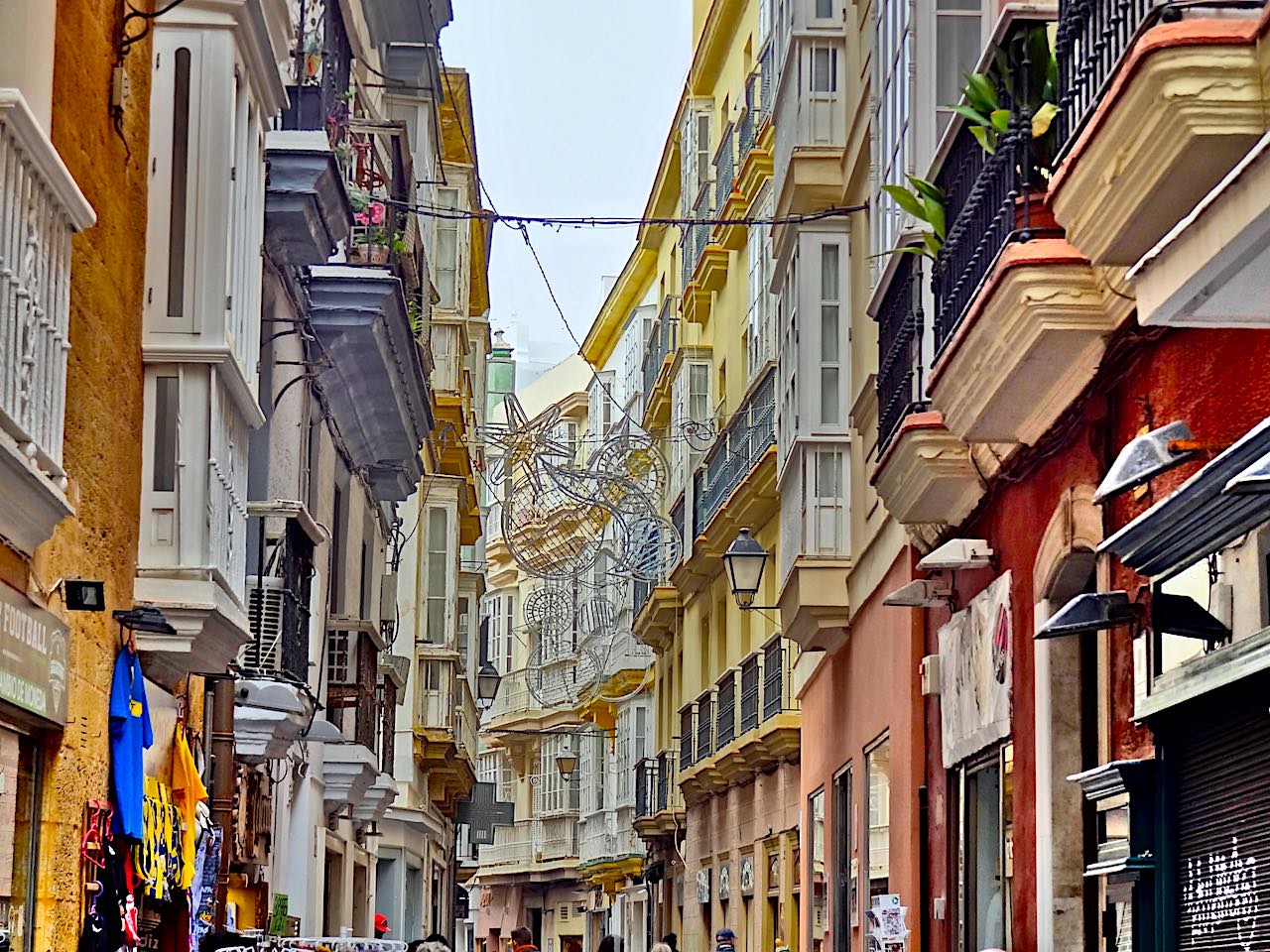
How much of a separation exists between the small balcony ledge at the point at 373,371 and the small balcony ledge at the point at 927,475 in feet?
17.8

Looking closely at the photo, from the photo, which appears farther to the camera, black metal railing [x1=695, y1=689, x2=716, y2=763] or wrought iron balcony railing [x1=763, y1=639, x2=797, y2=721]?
black metal railing [x1=695, y1=689, x2=716, y2=763]

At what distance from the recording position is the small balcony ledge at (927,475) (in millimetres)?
11273

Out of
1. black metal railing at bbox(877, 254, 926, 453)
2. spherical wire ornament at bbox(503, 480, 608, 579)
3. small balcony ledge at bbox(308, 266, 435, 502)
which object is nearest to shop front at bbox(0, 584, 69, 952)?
black metal railing at bbox(877, 254, 926, 453)

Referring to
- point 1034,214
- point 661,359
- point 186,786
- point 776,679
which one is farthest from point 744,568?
point 661,359

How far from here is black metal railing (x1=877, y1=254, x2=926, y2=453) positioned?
12509 mm

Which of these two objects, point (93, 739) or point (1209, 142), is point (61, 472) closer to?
point (93, 739)

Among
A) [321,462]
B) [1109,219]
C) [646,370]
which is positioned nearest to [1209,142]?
[1109,219]

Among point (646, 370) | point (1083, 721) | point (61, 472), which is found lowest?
point (1083, 721)

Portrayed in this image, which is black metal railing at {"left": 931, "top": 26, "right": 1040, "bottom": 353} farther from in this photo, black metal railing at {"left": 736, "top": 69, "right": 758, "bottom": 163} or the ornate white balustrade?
black metal railing at {"left": 736, "top": 69, "right": 758, "bottom": 163}

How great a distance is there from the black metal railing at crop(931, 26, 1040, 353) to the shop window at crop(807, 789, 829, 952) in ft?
27.3

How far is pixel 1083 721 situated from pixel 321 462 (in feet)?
30.4

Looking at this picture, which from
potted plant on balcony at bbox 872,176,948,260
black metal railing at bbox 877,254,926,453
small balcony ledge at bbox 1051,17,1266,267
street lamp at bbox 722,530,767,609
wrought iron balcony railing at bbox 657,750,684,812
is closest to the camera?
small balcony ledge at bbox 1051,17,1266,267

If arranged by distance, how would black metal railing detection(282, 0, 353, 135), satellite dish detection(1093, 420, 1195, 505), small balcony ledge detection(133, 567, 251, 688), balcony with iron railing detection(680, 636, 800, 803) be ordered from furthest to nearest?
balcony with iron railing detection(680, 636, 800, 803), black metal railing detection(282, 0, 353, 135), small balcony ledge detection(133, 567, 251, 688), satellite dish detection(1093, 420, 1195, 505)

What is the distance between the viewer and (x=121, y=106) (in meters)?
9.56
